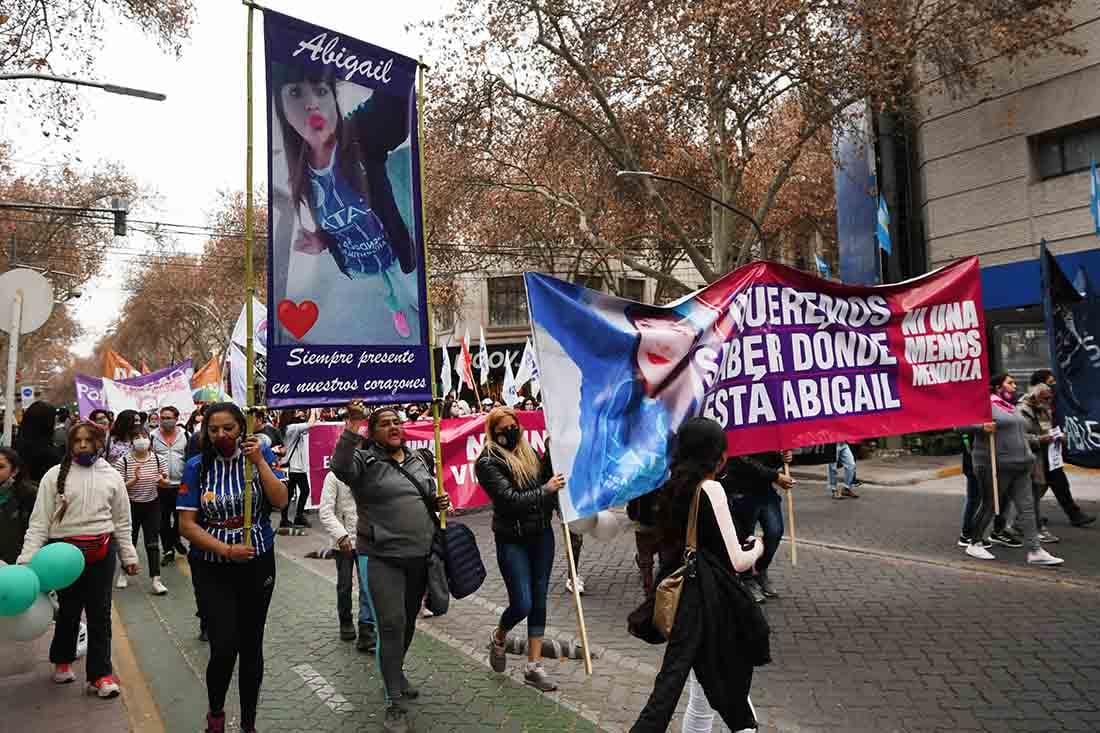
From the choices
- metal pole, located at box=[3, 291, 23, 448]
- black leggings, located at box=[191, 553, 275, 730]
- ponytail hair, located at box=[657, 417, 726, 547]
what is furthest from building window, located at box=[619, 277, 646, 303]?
ponytail hair, located at box=[657, 417, 726, 547]

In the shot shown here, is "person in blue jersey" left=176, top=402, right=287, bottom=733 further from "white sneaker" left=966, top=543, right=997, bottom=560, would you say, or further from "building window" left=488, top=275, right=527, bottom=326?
"building window" left=488, top=275, right=527, bottom=326

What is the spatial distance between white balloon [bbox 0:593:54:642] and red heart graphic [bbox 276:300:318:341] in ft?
7.01

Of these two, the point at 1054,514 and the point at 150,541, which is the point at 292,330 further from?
the point at 1054,514

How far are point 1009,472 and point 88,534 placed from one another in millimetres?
7818

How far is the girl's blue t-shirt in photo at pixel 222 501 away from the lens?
4.17 metres

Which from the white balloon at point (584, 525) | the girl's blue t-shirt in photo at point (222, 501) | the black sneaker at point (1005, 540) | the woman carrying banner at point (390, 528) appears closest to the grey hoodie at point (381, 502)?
the woman carrying banner at point (390, 528)

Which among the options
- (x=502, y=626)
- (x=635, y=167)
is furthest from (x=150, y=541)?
(x=635, y=167)

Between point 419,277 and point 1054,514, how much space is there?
9.74 metres

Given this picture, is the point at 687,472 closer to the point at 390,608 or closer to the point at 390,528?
the point at 390,528

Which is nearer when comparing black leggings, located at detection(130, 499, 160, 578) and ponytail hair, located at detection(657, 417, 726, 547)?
ponytail hair, located at detection(657, 417, 726, 547)

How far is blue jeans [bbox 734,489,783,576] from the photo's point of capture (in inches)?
265

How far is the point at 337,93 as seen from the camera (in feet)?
15.3

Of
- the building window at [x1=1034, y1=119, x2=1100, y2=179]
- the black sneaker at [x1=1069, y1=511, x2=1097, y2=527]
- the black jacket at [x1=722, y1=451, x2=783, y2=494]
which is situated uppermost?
the building window at [x1=1034, y1=119, x2=1100, y2=179]

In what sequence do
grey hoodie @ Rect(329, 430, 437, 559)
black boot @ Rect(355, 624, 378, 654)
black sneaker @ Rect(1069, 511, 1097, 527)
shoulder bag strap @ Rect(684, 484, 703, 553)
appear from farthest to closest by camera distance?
1. black sneaker @ Rect(1069, 511, 1097, 527)
2. black boot @ Rect(355, 624, 378, 654)
3. grey hoodie @ Rect(329, 430, 437, 559)
4. shoulder bag strap @ Rect(684, 484, 703, 553)
